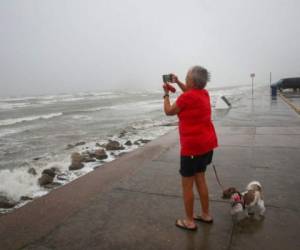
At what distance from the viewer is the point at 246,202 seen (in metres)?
3.33

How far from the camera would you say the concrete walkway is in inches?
121

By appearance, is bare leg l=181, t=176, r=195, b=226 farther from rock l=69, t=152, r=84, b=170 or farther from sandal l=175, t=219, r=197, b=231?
rock l=69, t=152, r=84, b=170

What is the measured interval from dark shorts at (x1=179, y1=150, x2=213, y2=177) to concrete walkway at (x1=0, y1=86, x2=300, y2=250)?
0.69 meters

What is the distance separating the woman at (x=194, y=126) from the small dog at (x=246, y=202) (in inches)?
16.5

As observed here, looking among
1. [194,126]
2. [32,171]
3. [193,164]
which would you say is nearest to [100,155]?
[32,171]

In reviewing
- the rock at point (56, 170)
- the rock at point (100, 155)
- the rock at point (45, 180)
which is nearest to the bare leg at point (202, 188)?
the rock at point (45, 180)

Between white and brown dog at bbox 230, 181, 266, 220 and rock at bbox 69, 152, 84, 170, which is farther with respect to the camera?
A: rock at bbox 69, 152, 84, 170

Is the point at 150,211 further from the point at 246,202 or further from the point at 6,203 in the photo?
the point at 6,203

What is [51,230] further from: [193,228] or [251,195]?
[251,195]

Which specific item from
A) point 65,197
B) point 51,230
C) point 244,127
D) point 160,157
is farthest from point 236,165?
point 244,127

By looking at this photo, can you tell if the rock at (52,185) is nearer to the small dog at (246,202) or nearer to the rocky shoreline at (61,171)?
the rocky shoreline at (61,171)

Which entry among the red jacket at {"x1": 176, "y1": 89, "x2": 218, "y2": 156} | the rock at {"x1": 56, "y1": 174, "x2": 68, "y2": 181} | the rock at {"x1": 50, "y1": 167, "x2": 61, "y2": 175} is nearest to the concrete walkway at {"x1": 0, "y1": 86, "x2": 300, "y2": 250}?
the red jacket at {"x1": 176, "y1": 89, "x2": 218, "y2": 156}

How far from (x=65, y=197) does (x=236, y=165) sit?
3084mm

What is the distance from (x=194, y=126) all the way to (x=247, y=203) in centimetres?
116
